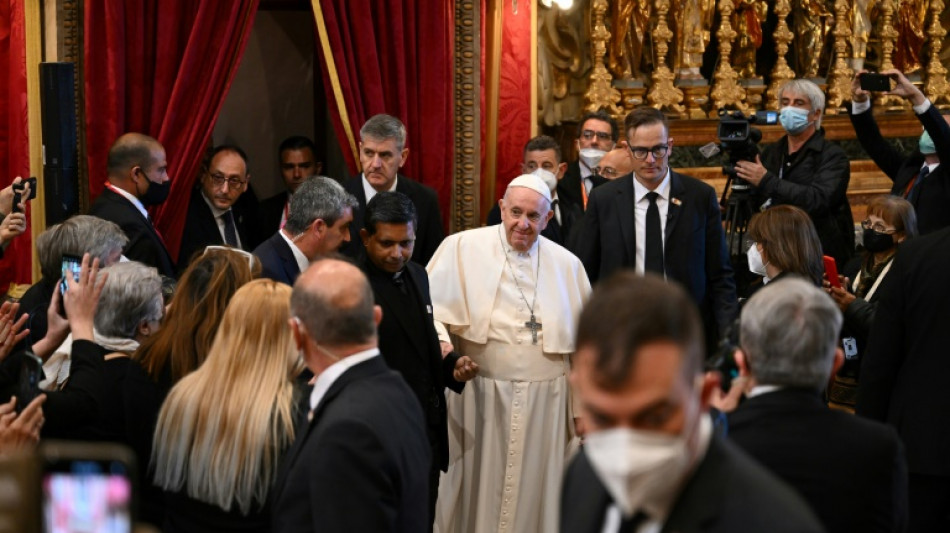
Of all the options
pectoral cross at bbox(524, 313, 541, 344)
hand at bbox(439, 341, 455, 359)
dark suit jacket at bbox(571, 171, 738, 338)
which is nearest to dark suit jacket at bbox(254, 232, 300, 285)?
hand at bbox(439, 341, 455, 359)

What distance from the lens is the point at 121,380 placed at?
3631 mm

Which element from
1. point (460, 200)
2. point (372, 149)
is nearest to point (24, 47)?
point (372, 149)

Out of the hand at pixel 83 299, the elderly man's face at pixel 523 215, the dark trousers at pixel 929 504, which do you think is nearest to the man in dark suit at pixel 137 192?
the elderly man's face at pixel 523 215

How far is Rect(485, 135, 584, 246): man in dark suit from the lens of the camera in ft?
21.4

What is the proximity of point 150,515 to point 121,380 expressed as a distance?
38 centimetres

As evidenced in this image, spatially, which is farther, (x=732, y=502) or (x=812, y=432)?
(x=812, y=432)

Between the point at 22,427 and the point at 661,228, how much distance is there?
3154mm

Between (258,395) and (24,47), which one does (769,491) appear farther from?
(24,47)

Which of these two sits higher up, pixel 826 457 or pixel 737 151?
pixel 737 151

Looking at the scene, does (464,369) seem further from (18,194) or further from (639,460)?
(639,460)

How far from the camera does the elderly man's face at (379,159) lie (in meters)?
5.99

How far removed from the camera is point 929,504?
4184 mm

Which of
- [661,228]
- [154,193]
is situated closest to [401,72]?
[154,193]

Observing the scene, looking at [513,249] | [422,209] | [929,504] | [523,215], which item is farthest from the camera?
[422,209]
